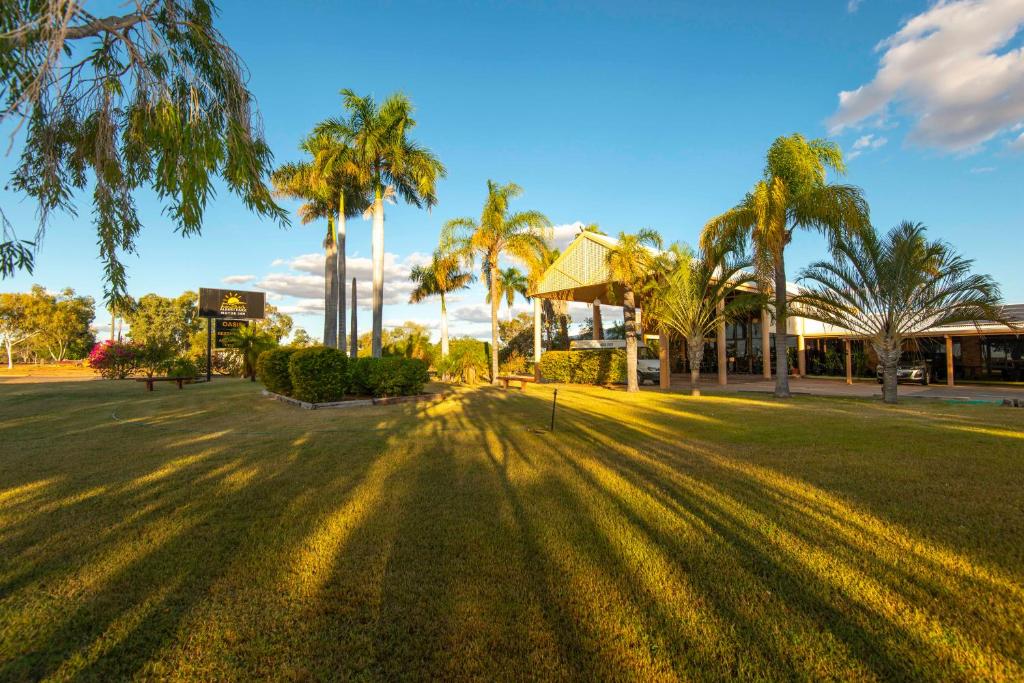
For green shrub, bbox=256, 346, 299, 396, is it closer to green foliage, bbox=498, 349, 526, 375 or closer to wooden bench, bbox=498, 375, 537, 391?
wooden bench, bbox=498, 375, 537, 391

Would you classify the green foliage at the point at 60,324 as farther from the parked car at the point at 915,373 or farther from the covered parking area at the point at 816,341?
the parked car at the point at 915,373

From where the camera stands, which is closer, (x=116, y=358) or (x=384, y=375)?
(x=384, y=375)

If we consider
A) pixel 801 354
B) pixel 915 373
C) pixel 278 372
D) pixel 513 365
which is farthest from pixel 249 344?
pixel 915 373

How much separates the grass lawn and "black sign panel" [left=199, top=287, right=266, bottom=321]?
23953 mm

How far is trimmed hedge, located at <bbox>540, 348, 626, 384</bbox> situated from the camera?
21484 mm

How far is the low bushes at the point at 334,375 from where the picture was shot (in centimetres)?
1281

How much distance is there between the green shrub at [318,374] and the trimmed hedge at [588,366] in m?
11.9

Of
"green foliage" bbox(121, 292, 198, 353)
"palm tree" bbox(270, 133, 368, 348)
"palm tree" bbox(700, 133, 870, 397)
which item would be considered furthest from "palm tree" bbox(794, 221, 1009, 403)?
"green foliage" bbox(121, 292, 198, 353)

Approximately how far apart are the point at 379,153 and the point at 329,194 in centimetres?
457

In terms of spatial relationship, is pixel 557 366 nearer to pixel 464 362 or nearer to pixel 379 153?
pixel 464 362

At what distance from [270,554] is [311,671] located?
4.97 feet

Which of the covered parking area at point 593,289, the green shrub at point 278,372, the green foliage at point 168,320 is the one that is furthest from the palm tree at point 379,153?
the green foliage at point 168,320

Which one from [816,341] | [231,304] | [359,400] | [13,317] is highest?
[13,317]

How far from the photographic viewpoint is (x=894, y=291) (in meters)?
13.3
